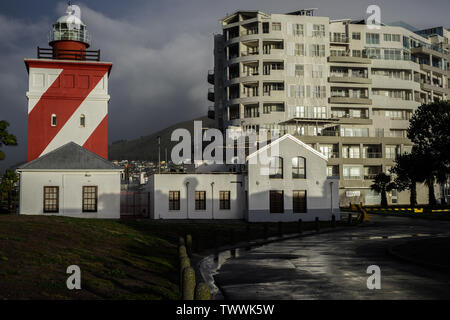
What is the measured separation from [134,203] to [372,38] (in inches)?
2565

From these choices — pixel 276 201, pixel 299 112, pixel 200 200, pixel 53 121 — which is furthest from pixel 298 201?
pixel 299 112

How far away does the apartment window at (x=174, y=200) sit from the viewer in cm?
4297

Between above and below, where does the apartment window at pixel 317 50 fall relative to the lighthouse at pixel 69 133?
above

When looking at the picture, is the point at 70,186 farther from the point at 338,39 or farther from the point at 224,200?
the point at 338,39

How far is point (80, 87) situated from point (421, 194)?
71511mm

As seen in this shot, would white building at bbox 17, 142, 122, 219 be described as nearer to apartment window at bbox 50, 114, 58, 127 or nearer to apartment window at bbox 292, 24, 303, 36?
apartment window at bbox 50, 114, 58, 127

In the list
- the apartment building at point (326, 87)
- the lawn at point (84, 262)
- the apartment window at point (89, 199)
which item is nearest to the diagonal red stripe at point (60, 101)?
the apartment window at point (89, 199)

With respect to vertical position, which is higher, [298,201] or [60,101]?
[60,101]

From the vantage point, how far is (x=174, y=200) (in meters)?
43.0

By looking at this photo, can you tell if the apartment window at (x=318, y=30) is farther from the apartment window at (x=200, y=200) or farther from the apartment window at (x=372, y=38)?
the apartment window at (x=200, y=200)

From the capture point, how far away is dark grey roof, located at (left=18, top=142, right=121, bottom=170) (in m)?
36.9

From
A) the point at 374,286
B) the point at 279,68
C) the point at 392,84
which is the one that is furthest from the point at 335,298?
the point at 392,84

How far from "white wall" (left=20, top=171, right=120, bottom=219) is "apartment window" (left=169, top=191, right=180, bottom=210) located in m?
6.31

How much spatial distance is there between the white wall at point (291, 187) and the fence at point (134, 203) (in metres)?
10.2
